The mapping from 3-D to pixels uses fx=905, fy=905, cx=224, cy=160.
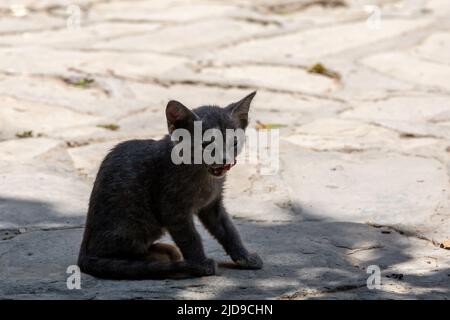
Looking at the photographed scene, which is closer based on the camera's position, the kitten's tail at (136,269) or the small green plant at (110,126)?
the kitten's tail at (136,269)

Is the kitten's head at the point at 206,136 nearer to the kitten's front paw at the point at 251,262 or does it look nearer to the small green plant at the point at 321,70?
the kitten's front paw at the point at 251,262

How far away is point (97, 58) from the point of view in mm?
9172

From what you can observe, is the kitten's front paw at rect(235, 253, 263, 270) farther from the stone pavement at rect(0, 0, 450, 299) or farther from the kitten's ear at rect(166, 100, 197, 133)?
the kitten's ear at rect(166, 100, 197, 133)

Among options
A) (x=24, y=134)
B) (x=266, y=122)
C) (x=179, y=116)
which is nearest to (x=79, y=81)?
(x=24, y=134)

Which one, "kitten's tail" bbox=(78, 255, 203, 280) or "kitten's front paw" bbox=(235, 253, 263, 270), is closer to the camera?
"kitten's tail" bbox=(78, 255, 203, 280)

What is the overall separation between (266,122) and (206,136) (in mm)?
3212

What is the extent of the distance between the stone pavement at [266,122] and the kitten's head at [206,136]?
60cm

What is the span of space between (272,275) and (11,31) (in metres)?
6.65

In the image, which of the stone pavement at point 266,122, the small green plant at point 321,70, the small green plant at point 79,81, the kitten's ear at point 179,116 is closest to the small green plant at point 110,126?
the stone pavement at point 266,122

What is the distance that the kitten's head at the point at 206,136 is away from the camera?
173 inches

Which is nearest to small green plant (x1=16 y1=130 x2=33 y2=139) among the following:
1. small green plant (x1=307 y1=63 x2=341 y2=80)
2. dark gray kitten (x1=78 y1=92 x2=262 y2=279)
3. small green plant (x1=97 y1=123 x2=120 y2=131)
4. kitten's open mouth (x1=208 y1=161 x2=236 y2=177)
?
small green plant (x1=97 y1=123 x2=120 y2=131)

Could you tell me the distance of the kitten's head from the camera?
438 centimetres

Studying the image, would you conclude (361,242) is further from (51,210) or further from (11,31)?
(11,31)

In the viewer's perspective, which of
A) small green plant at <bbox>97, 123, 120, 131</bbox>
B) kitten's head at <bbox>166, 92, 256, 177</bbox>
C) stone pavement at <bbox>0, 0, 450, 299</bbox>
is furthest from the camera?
small green plant at <bbox>97, 123, 120, 131</bbox>
